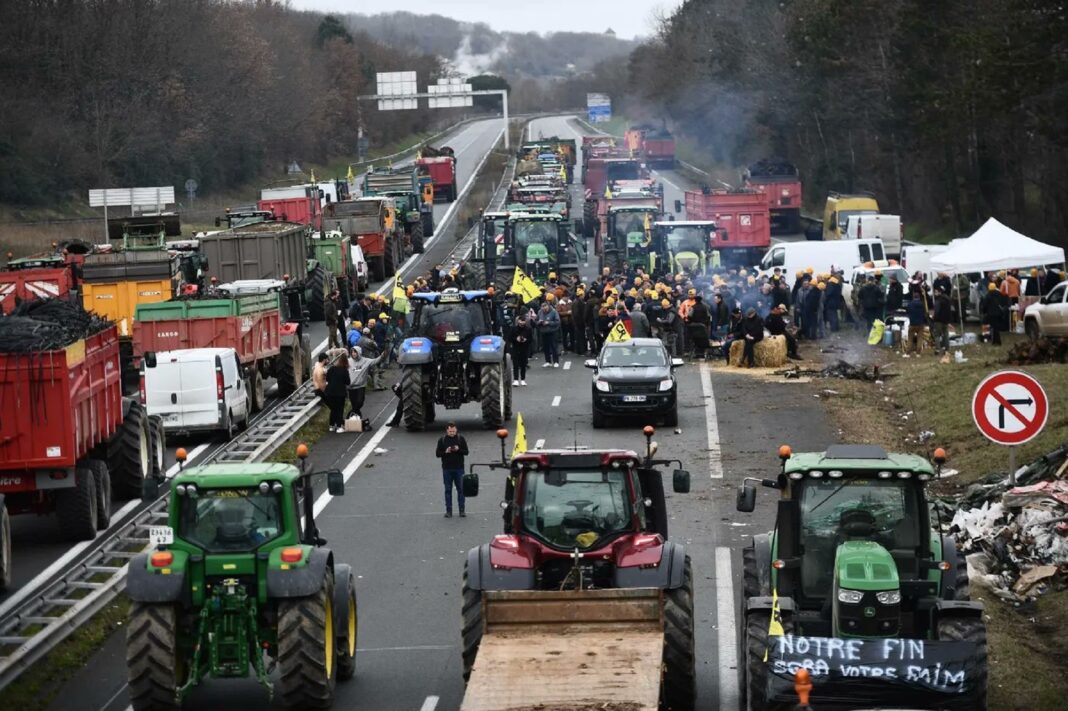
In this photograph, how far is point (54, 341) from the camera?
22156 mm

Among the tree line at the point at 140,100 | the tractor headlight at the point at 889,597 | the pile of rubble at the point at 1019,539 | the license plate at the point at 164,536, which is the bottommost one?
the pile of rubble at the point at 1019,539

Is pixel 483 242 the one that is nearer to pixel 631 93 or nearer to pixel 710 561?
pixel 710 561

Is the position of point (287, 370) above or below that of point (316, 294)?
below

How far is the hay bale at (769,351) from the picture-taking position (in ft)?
128

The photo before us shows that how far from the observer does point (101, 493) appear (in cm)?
2405

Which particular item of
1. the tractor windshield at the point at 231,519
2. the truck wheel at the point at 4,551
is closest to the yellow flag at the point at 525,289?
the truck wheel at the point at 4,551

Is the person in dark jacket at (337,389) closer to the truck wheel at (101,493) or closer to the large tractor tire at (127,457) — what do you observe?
the large tractor tire at (127,457)

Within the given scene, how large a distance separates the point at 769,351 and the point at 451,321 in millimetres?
9136

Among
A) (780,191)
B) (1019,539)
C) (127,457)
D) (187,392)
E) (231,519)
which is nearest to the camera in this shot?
(231,519)

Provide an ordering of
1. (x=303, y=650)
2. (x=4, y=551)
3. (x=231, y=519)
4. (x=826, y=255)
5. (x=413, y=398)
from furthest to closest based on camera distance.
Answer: (x=826, y=255) < (x=413, y=398) < (x=4, y=551) < (x=231, y=519) < (x=303, y=650)

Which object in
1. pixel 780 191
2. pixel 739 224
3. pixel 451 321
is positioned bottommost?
pixel 451 321

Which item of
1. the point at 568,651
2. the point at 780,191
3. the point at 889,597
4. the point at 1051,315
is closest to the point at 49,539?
the point at 568,651

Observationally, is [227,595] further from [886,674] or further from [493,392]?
[493,392]

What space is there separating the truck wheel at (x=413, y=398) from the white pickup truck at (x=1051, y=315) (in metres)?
13.8
